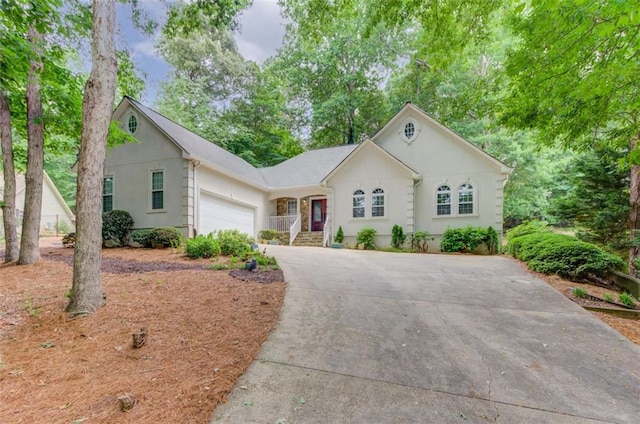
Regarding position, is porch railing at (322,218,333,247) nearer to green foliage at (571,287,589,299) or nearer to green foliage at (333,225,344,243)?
green foliage at (333,225,344,243)

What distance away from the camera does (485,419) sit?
2.37 meters

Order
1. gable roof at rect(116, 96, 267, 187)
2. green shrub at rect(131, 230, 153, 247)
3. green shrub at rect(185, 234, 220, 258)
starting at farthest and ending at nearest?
gable roof at rect(116, 96, 267, 187) < green shrub at rect(131, 230, 153, 247) < green shrub at rect(185, 234, 220, 258)

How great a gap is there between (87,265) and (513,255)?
11453mm

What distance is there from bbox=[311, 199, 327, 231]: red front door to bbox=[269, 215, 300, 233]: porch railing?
44.2 inches

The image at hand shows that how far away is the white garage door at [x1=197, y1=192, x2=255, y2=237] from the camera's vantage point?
11844 millimetres

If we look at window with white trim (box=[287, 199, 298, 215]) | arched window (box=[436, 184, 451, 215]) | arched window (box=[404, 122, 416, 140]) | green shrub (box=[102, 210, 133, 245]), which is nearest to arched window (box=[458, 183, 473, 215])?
arched window (box=[436, 184, 451, 215])

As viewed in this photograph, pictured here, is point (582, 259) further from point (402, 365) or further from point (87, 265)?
point (87, 265)

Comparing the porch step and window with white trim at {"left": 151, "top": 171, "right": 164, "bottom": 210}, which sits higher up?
window with white trim at {"left": 151, "top": 171, "right": 164, "bottom": 210}

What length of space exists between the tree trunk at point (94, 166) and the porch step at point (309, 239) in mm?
11067

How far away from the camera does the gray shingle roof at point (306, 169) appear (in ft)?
53.3

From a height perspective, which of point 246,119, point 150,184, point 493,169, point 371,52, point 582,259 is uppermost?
point 371,52

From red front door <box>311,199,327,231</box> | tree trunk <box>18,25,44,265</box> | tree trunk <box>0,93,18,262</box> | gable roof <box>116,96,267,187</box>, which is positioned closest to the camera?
tree trunk <box>18,25,44,265</box>

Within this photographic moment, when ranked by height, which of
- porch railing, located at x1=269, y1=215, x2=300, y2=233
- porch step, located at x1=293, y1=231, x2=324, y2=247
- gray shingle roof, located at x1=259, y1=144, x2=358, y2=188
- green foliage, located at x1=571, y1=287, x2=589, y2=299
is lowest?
green foliage, located at x1=571, y1=287, x2=589, y2=299

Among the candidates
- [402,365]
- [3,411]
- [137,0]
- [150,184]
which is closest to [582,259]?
[402,365]
